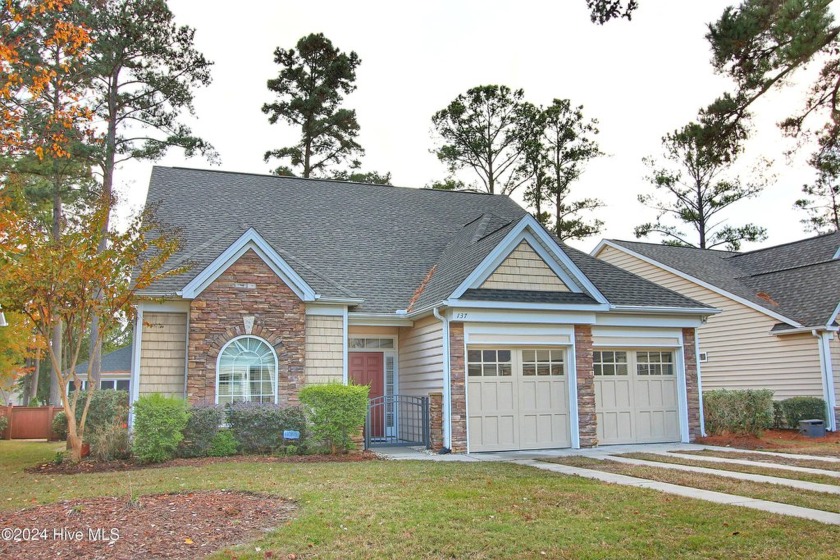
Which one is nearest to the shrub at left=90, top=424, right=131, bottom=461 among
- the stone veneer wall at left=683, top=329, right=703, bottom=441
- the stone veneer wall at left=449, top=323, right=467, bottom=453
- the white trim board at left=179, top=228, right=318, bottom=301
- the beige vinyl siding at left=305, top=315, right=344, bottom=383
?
the white trim board at left=179, top=228, right=318, bottom=301

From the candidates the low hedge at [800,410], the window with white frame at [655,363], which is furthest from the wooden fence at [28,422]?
the low hedge at [800,410]

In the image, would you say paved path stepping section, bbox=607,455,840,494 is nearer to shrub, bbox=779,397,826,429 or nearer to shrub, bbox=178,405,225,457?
shrub, bbox=178,405,225,457

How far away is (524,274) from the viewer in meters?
15.7

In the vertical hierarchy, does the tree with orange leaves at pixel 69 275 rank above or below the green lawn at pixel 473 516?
above

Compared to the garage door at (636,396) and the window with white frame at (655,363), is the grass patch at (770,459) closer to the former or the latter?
the garage door at (636,396)

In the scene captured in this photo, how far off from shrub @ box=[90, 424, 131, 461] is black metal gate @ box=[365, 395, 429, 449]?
497cm

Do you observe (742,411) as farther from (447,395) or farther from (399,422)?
(399,422)

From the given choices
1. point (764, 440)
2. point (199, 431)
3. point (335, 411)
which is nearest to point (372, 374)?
point (335, 411)

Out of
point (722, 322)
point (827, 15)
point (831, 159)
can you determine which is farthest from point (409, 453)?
point (722, 322)

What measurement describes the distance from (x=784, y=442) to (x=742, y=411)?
155 centimetres

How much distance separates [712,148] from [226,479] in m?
9.01

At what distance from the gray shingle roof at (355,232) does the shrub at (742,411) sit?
254cm

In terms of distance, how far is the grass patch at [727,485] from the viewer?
27.8ft

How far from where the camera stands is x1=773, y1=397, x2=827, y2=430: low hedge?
19438mm
